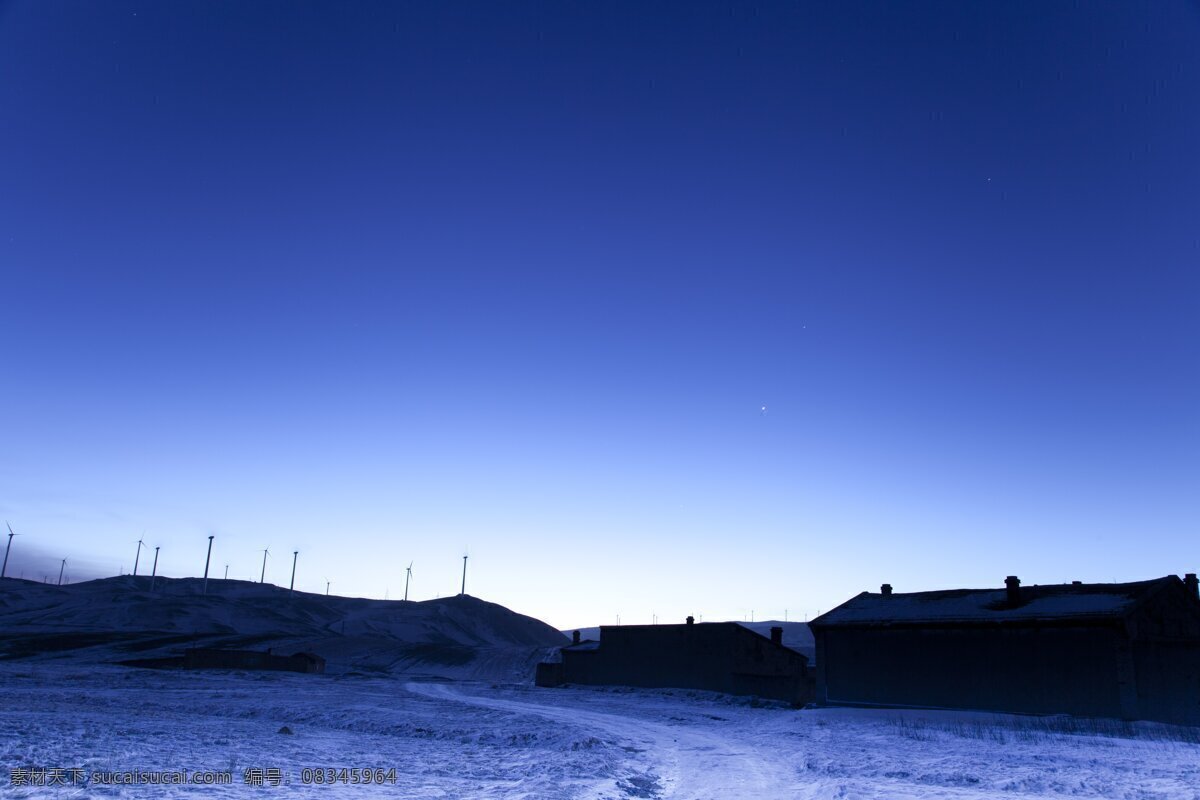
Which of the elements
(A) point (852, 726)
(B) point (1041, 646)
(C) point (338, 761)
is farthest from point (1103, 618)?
(C) point (338, 761)

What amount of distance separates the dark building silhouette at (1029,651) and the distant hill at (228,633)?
63.9m

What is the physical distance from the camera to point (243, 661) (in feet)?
245

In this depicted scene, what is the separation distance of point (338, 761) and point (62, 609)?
585 feet

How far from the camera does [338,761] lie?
61.1ft

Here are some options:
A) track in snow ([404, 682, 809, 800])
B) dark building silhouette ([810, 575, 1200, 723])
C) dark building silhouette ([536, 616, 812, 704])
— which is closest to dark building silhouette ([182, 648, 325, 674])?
dark building silhouette ([536, 616, 812, 704])

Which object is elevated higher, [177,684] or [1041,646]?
[1041,646]

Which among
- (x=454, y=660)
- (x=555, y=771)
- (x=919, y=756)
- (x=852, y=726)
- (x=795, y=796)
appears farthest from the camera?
(x=454, y=660)

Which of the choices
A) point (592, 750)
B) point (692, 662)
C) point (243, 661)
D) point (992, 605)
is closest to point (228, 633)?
point (243, 661)

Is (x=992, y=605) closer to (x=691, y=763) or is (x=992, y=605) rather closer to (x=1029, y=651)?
(x=1029, y=651)

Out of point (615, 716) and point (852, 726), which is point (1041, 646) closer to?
point (852, 726)

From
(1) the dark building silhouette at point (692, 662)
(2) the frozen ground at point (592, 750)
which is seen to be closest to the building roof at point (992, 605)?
(2) the frozen ground at point (592, 750)

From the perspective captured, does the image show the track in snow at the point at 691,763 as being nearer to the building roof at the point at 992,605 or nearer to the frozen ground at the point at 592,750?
the frozen ground at the point at 592,750

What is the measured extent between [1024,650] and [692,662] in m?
25.9

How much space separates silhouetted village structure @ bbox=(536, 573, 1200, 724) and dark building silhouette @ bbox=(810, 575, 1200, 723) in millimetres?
43
